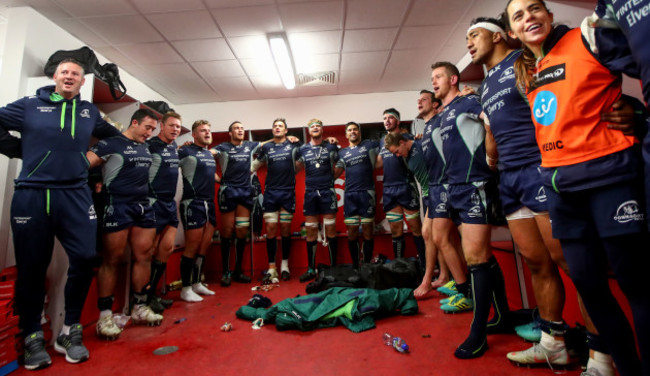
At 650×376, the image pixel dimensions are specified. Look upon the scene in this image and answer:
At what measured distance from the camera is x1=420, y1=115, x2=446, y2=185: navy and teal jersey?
2.20 meters

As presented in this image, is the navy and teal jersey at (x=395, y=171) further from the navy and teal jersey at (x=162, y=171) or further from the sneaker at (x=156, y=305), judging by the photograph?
the sneaker at (x=156, y=305)

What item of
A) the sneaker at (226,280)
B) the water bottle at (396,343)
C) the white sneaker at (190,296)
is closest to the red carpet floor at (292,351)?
the water bottle at (396,343)

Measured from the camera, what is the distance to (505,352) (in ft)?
5.07

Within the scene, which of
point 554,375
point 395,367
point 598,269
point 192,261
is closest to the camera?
point 598,269

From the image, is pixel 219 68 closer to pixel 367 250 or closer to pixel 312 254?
pixel 312 254

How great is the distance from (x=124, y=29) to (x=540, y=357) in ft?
14.5

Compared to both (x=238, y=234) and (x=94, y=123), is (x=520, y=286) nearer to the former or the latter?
(x=238, y=234)

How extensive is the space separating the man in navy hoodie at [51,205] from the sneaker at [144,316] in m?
0.47

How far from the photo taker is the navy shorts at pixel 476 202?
1628 millimetres

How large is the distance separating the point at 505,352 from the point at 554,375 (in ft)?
0.77

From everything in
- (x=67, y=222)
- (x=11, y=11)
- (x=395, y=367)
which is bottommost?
(x=395, y=367)

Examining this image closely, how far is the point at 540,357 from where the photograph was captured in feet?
4.50

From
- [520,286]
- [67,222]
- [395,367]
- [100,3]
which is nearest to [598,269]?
[395,367]

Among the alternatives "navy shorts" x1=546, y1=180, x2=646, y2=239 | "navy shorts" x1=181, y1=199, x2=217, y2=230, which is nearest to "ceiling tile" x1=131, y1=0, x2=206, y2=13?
"navy shorts" x1=181, y1=199, x2=217, y2=230
